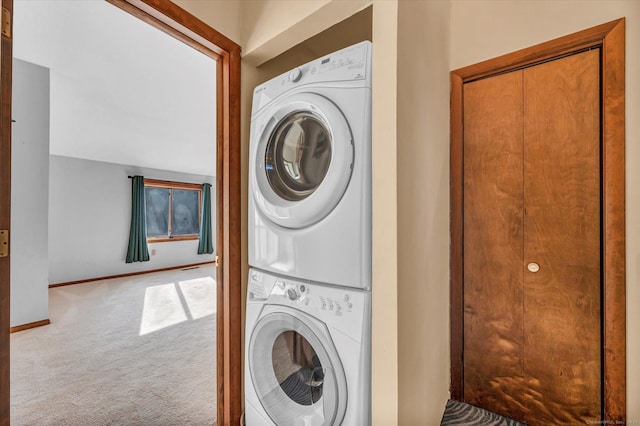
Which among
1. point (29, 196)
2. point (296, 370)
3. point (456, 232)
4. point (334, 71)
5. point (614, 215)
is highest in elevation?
point (334, 71)

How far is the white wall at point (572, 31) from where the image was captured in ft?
3.98

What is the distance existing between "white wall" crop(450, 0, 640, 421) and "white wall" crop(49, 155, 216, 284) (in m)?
6.22

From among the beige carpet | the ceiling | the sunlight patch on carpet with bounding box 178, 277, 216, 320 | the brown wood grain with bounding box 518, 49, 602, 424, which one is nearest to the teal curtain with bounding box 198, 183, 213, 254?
the sunlight patch on carpet with bounding box 178, 277, 216, 320

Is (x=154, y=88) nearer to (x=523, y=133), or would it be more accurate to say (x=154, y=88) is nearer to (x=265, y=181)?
(x=265, y=181)

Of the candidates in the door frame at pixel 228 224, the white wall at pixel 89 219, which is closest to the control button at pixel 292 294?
the door frame at pixel 228 224

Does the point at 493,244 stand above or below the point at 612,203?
below

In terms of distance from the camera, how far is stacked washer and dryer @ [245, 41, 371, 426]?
100 centimetres

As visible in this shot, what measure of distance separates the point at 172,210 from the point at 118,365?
16.9 ft

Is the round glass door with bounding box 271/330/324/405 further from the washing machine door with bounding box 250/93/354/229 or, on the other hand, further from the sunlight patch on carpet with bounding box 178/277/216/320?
the sunlight patch on carpet with bounding box 178/277/216/320

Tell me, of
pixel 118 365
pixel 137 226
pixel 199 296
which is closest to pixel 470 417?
pixel 118 365

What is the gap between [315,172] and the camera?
1.19 metres

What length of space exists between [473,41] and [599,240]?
3.83ft

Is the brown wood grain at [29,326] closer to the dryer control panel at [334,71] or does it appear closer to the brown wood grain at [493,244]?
the dryer control panel at [334,71]

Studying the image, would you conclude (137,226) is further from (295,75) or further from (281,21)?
(295,75)
